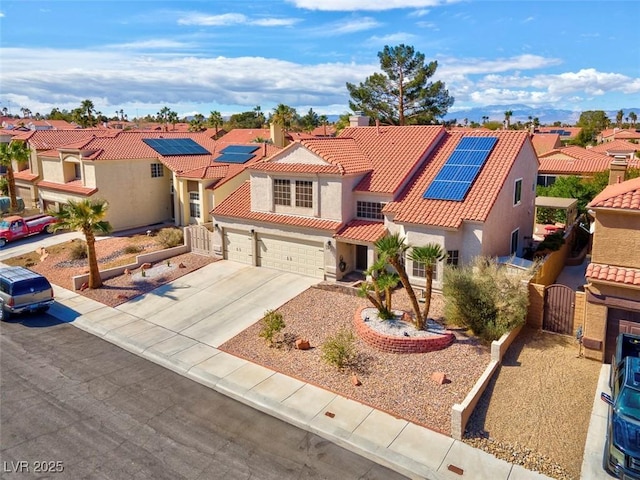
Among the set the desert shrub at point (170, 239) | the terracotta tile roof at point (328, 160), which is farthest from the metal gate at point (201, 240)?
the terracotta tile roof at point (328, 160)

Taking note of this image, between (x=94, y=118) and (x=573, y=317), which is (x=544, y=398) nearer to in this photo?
(x=573, y=317)

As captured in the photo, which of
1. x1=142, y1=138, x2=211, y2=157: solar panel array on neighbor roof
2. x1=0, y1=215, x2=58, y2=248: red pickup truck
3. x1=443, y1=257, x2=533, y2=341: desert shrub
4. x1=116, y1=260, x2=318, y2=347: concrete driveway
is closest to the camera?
x1=443, y1=257, x2=533, y2=341: desert shrub

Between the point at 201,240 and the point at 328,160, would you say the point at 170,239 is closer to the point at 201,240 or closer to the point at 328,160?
the point at 201,240

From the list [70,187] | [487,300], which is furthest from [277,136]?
[487,300]

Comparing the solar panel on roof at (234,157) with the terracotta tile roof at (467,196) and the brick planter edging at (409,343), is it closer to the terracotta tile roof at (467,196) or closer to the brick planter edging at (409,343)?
the terracotta tile roof at (467,196)

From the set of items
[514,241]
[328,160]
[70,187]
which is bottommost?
[514,241]

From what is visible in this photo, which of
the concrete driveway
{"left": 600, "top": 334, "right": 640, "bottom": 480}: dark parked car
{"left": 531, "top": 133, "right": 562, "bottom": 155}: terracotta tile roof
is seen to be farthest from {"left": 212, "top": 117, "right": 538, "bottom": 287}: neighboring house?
{"left": 531, "top": 133, "right": 562, "bottom": 155}: terracotta tile roof

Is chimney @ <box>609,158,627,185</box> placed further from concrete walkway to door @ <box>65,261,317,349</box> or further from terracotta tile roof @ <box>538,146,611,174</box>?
terracotta tile roof @ <box>538,146,611,174</box>

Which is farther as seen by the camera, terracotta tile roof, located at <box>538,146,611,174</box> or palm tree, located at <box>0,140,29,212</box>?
terracotta tile roof, located at <box>538,146,611,174</box>
